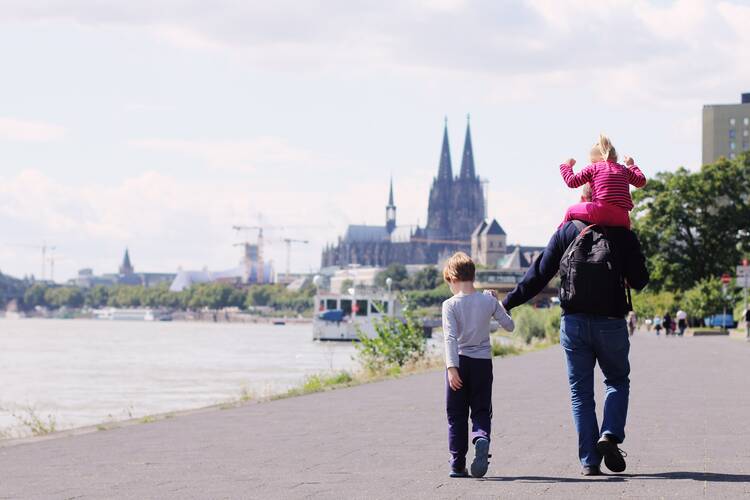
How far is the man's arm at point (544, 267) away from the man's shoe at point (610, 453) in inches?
34.3

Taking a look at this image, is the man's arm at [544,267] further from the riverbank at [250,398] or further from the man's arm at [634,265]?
the riverbank at [250,398]

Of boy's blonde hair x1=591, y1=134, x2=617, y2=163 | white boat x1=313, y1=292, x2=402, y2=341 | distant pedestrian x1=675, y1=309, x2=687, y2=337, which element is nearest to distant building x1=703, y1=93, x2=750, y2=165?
white boat x1=313, y1=292, x2=402, y2=341

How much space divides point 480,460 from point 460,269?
104 centimetres

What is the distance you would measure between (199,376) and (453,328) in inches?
1252

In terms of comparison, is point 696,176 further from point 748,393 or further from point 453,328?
point 453,328

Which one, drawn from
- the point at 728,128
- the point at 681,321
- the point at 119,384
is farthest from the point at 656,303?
the point at 728,128

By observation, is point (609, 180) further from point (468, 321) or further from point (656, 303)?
point (656, 303)

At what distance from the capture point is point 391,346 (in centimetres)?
2556

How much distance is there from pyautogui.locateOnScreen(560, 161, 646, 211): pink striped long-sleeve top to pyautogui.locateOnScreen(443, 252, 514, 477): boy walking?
2.47ft

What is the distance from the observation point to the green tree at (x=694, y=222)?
71875 millimetres

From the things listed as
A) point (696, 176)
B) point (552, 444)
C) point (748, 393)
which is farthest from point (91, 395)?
point (696, 176)

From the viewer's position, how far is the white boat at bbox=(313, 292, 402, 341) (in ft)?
310

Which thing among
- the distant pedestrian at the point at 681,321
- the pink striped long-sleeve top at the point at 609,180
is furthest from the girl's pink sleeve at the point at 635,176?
the distant pedestrian at the point at 681,321

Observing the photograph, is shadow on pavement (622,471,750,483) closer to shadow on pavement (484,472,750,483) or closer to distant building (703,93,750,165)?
shadow on pavement (484,472,750,483)
